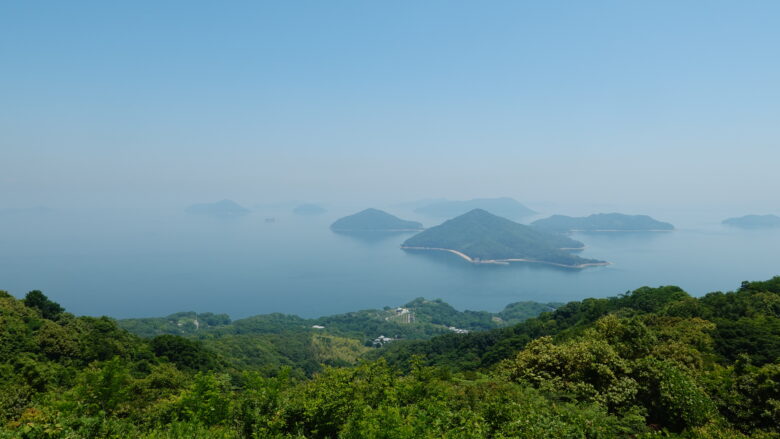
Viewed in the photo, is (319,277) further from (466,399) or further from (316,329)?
(466,399)

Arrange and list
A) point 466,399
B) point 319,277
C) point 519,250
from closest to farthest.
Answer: point 466,399
point 319,277
point 519,250

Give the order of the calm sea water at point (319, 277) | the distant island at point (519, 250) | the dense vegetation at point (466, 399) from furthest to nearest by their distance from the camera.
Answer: the distant island at point (519, 250), the calm sea water at point (319, 277), the dense vegetation at point (466, 399)

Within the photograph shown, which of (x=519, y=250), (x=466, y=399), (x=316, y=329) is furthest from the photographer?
(x=519, y=250)

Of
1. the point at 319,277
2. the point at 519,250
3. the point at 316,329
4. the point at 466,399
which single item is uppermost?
the point at 466,399

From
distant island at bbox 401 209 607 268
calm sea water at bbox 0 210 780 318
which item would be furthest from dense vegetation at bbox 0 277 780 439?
distant island at bbox 401 209 607 268

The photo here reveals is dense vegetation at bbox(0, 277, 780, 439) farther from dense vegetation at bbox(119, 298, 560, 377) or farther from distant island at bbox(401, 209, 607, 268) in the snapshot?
distant island at bbox(401, 209, 607, 268)

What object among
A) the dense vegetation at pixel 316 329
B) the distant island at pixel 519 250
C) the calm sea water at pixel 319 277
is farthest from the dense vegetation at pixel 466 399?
the distant island at pixel 519 250

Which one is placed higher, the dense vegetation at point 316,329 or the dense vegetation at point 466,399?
the dense vegetation at point 466,399

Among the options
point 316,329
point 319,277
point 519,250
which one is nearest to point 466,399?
point 316,329

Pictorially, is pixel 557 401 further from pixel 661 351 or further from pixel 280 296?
pixel 280 296

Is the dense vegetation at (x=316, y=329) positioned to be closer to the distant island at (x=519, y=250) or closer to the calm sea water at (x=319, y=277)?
the calm sea water at (x=319, y=277)

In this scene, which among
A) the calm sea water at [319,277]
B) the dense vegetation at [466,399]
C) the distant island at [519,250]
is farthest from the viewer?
the distant island at [519,250]

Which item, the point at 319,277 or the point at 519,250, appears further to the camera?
the point at 519,250
